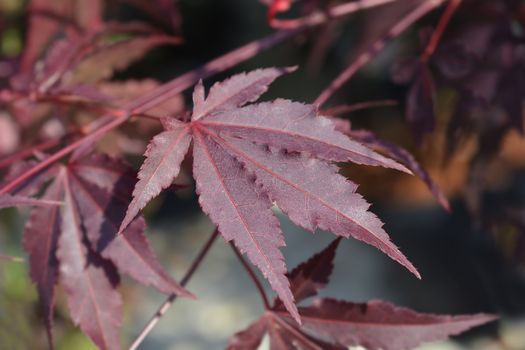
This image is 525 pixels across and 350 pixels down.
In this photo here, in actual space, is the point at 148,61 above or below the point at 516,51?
below

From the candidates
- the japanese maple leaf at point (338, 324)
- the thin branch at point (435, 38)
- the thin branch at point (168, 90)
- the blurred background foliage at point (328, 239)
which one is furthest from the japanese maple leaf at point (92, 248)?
the blurred background foliage at point (328, 239)

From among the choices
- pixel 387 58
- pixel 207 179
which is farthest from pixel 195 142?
pixel 387 58

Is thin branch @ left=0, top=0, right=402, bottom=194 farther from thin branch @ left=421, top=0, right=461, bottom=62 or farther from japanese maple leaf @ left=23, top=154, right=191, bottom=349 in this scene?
thin branch @ left=421, top=0, right=461, bottom=62

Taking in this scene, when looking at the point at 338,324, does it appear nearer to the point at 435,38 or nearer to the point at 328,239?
the point at 435,38

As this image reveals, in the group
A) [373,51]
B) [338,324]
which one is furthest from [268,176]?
[373,51]

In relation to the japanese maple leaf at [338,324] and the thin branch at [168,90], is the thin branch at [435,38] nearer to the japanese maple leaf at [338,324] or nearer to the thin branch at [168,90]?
the thin branch at [168,90]

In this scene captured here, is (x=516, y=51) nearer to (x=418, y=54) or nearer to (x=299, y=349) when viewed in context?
(x=418, y=54)

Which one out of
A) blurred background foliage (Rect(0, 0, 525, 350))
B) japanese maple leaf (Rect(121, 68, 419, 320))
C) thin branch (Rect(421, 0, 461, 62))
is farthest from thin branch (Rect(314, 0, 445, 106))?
blurred background foliage (Rect(0, 0, 525, 350))
